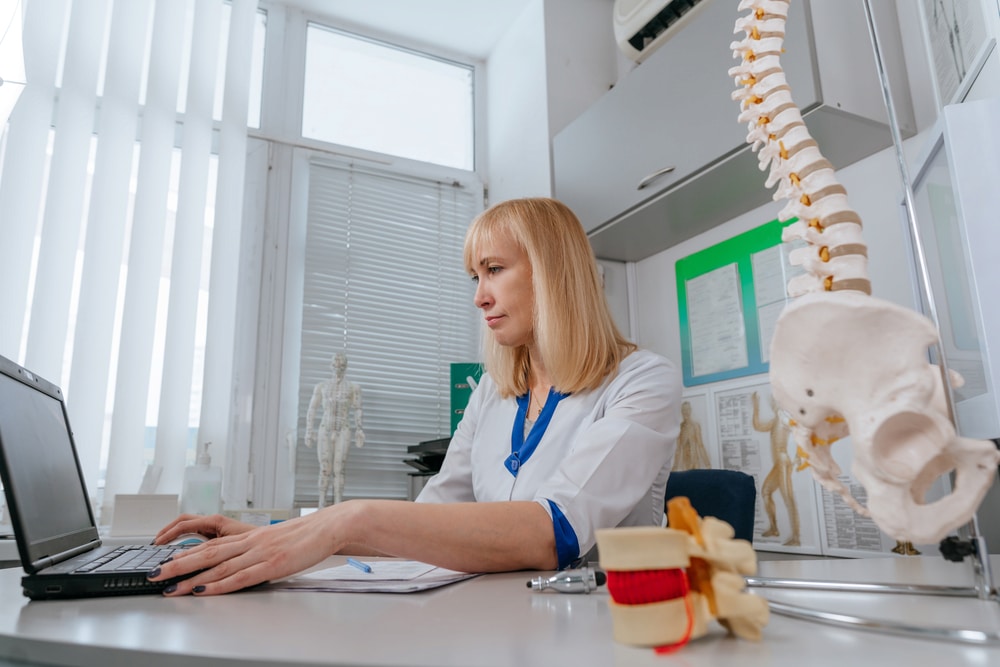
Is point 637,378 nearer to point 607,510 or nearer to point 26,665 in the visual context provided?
point 607,510

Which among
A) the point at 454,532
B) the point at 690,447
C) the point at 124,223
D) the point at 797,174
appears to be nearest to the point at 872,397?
the point at 797,174

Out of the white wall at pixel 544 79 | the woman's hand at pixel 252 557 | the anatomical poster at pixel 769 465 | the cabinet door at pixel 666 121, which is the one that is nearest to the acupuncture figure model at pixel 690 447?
the anatomical poster at pixel 769 465

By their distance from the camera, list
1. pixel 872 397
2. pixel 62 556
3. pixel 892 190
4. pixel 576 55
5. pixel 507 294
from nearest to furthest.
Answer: pixel 872 397
pixel 62 556
pixel 507 294
pixel 892 190
pixel 576 55

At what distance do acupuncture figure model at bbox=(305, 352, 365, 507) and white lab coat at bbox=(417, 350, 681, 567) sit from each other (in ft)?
3.16

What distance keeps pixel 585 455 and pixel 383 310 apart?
1.83 meters

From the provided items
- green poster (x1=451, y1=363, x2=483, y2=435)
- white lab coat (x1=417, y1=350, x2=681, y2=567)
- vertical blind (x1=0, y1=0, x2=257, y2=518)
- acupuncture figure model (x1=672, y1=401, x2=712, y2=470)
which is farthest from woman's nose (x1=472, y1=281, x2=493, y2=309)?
vertical blind (x1=0, y1=0, x2=257, y2=518)

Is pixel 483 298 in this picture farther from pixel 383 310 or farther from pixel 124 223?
pixel 124 223

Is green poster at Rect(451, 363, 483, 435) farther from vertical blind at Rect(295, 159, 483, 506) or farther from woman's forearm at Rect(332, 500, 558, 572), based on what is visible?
woman's forearm at Rect(332, 500, 558, 572)

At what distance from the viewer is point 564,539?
979mm

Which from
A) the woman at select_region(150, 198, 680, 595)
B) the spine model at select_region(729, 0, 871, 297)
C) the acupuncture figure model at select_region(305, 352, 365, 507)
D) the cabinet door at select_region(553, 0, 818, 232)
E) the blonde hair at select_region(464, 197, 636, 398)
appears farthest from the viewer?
the acupuncture figure model at select_region(305, 352, 365, 507)

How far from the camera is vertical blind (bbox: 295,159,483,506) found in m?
2.65

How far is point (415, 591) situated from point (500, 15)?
272 centimetres

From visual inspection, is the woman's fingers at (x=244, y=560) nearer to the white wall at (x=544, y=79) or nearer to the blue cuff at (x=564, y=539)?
the blue cuff at (x=564, y=539)

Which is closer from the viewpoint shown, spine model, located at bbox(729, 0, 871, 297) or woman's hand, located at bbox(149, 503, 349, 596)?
spine model, located at bbox(729, 0, 871, 297)
